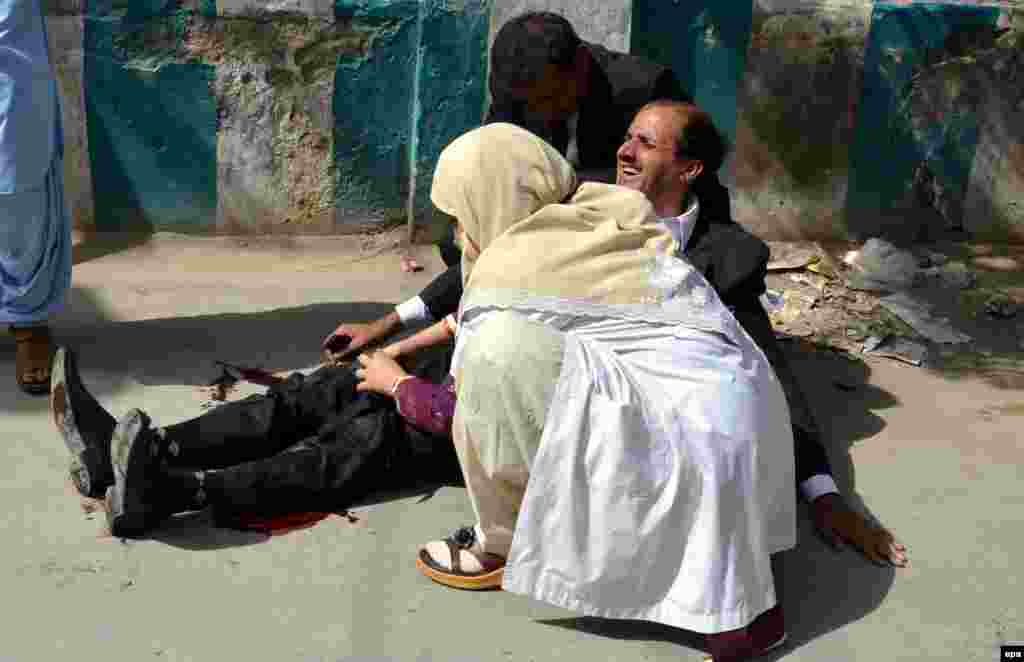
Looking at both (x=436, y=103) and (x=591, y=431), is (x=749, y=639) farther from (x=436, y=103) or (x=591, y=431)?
(x=436, y=103)

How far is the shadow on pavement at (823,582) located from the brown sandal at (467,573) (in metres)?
0.17

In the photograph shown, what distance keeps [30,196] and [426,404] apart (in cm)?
153

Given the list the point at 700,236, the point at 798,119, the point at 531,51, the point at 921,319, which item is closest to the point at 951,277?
the point at 921,319

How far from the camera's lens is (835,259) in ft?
17.6

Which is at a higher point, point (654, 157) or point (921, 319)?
point (654, 157)

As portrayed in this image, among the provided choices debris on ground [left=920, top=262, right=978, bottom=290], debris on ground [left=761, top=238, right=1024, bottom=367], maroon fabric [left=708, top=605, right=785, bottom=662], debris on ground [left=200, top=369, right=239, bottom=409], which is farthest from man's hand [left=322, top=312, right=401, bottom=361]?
debris on ground [left=920, top=262, right=978, bottom=290]

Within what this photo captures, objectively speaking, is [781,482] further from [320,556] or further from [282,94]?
[282,94]

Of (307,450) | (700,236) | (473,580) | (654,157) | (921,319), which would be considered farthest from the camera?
(921,319)

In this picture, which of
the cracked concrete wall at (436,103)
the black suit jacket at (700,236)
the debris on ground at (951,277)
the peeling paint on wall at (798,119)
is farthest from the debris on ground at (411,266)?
the debris on ground at (951,277)

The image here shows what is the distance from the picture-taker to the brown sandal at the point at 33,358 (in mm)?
3975

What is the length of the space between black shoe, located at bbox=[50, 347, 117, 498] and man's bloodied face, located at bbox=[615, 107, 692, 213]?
1.49 metres

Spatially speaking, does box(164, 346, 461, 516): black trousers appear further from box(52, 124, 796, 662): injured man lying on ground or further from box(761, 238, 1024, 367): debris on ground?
box(761, 238, 1024, 367): debris on ground

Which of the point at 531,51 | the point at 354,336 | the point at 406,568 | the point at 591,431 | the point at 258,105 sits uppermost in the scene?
the point at 531,51

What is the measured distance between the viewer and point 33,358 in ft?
13.2
